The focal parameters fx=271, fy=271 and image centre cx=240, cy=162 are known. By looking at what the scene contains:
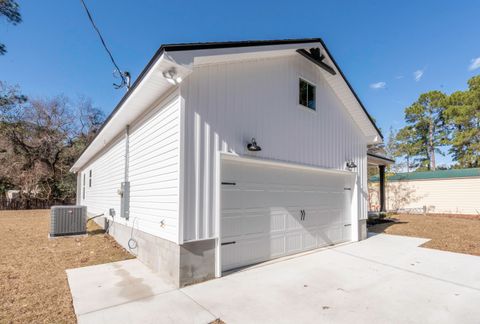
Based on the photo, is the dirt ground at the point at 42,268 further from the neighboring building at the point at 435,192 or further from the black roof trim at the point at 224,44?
the neighboring building at the point at 435,192

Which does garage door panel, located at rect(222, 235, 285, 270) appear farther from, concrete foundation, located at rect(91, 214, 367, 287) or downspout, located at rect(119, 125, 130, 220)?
downspout, located at rect(119, 125, 130, 220)

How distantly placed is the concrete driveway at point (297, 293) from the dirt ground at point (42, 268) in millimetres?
237

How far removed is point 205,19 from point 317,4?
13.0ft

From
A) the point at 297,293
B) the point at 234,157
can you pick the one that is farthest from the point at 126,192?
the point at 297,293

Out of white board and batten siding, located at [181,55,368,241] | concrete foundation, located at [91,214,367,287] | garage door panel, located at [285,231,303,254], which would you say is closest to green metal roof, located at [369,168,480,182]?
white board and batten siding, located at [181,55,368,241]

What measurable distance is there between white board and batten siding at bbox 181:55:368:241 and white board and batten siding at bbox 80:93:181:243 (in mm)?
214

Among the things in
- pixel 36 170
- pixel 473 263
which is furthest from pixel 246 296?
pixel 36 170

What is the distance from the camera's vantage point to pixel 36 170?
72.8 feet

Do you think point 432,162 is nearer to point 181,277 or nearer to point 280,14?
point 280,14

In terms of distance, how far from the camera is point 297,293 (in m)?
4.01

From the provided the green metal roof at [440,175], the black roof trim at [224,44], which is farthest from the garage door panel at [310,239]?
the green metal roof at [440,175]

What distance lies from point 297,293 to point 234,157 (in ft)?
8.20

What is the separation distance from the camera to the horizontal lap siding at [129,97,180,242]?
444cm

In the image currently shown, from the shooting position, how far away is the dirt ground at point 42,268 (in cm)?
340
